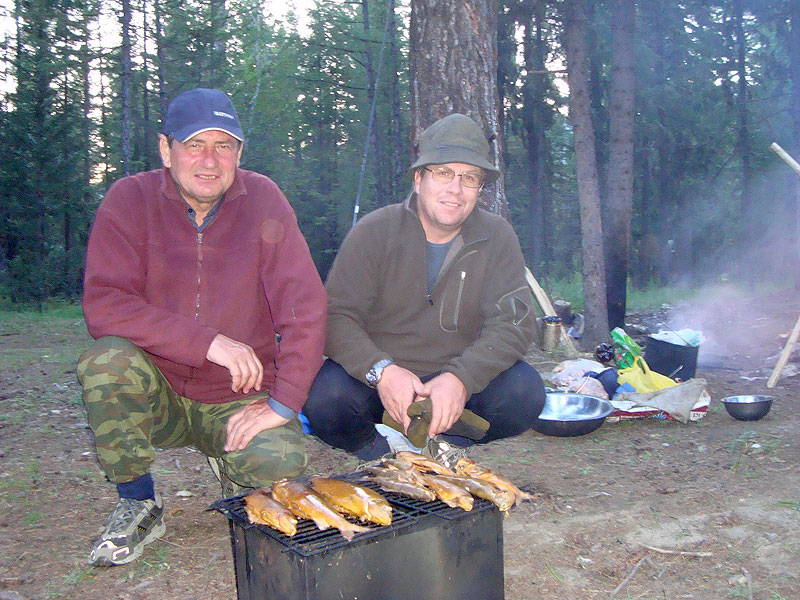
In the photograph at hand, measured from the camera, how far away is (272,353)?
3.16m

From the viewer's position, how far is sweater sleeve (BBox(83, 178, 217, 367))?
108 inches

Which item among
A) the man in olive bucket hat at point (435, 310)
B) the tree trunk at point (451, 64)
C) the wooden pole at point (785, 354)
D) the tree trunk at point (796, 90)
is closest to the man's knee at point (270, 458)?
the man in olive bucket hat at point (435, 310)

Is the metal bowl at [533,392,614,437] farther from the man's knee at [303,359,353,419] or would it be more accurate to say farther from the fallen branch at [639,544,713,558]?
the man's knee at [303,359,353,419]

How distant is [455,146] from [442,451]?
1.51m

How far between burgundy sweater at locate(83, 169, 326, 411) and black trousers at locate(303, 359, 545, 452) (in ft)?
0.91

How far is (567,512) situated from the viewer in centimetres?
332

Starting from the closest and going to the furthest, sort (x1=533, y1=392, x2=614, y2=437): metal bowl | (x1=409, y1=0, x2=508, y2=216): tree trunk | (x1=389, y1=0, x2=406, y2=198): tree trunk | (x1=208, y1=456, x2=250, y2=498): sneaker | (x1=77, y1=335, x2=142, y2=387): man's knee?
(x1=77, y1=335, x2=142, y2=387): man's knee < (x1=208, y1=456, x2=250, y2=498): sneaker < (x1=533, y1=392, x2=614, y2=437): metal bowl < (x1=409, y1=0, x2=508, y2=216): tree trunk < (x1=389, y1=0, x2=406, y2=198): tree trunk

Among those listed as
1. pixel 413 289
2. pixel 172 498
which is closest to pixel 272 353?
pixel 413 289

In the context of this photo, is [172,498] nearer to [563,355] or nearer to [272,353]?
[272,353]

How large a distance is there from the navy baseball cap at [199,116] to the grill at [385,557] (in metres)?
1.57

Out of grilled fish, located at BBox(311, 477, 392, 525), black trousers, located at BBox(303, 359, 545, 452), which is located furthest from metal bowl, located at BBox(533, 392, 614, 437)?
grilled fish, located at BBox(311, 477, 392, 525)

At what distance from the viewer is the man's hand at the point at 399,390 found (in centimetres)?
288

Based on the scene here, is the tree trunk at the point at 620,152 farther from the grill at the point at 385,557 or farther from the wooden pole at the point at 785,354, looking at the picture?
the grill at the point at 385,557

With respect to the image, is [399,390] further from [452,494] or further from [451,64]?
[451,64]
